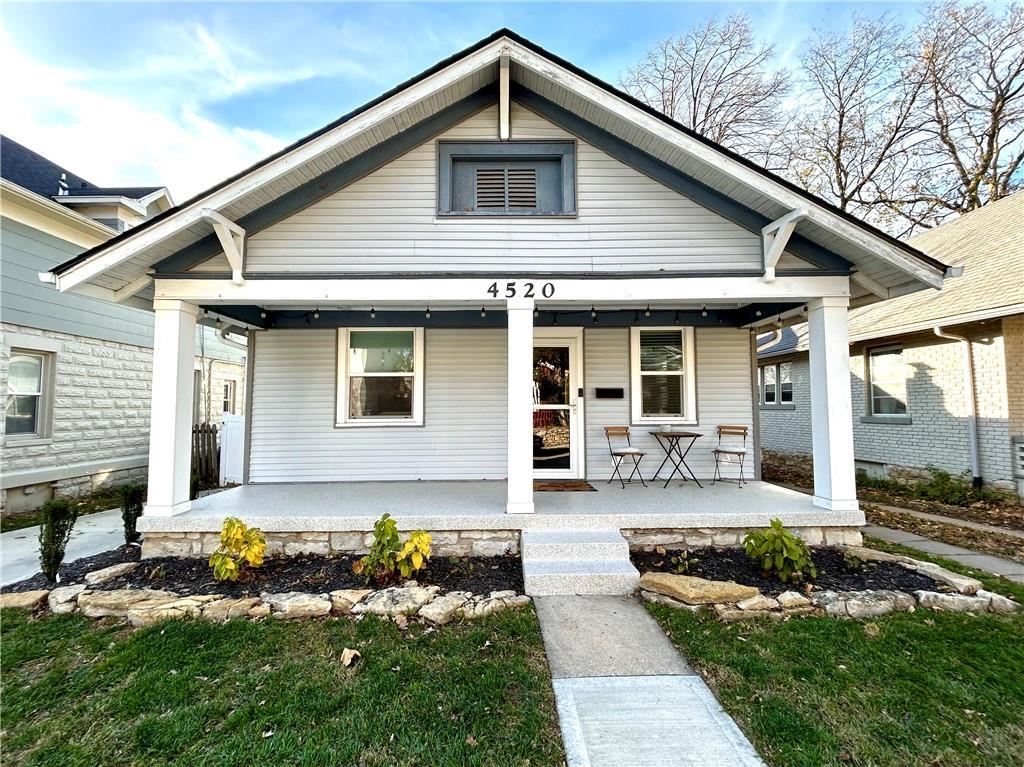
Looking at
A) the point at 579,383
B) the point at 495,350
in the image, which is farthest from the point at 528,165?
the point at 579,383

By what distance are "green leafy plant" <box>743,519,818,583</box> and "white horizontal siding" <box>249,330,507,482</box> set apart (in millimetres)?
3543

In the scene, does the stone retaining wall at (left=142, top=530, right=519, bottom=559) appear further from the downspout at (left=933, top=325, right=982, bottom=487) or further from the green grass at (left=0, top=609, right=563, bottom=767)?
the downspout at (left=933, top=325, right=982, bottom=487)

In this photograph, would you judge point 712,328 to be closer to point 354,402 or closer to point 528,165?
point 528,165

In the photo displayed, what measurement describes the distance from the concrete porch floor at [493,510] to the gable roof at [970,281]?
4258 millimetres

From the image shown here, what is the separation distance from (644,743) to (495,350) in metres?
5.16

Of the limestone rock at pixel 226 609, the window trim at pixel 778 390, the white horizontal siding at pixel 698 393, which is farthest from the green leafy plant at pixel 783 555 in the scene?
the window trim at pixel 778 390

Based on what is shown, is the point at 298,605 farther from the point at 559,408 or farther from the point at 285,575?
the point at 559,408

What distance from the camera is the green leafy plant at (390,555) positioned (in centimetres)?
409

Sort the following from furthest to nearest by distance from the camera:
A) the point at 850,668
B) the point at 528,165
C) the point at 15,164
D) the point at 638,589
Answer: the point at 15,164, the point at 528,165, the point at 638,589, the point at 850,668

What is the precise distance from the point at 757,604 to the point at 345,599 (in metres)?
3.39

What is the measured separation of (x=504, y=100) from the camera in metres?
5.09

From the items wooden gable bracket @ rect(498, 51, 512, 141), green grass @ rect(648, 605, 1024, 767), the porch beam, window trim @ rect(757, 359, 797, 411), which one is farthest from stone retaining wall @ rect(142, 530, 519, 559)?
window trim @ rect(757, 359, 797, 411)

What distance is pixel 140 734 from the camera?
2377 mm

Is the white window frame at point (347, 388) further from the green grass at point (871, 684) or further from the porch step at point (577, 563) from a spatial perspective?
the green grass at point (871, 684)
